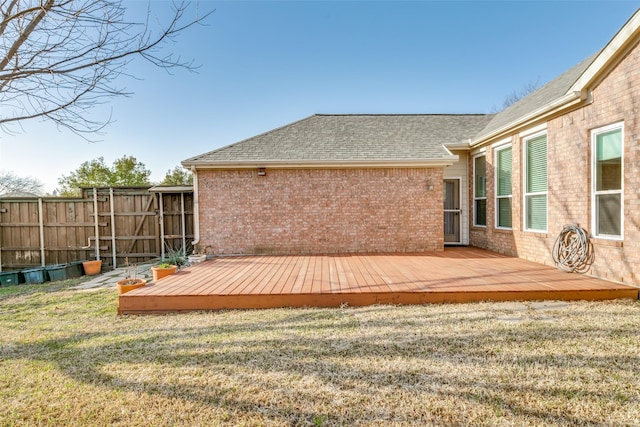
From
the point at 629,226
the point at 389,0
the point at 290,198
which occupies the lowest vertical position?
the point at 629,226

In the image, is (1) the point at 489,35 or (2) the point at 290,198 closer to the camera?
(2) the point at 290,198

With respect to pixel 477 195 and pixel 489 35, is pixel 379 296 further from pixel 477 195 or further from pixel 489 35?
pixel 489 35

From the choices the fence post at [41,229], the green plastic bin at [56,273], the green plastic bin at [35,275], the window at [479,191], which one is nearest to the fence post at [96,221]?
the green plastic bin at [56,273]

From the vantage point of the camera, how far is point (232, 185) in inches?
320

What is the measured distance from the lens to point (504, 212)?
25.1 ft

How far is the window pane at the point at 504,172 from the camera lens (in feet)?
24.4

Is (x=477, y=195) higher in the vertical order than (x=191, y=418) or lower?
higher

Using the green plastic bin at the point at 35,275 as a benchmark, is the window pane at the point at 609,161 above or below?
above

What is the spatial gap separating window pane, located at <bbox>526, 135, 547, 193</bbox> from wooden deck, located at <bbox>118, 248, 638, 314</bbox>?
1.76m

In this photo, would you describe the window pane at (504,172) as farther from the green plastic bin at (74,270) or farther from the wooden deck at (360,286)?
the green plastic bin at (74,270)

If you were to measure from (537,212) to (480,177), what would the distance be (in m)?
2.44

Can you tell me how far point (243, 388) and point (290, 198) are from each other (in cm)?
610

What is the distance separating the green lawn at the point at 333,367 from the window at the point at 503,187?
3.70 meters

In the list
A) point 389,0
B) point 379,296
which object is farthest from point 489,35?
point 379,296
